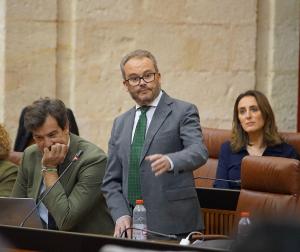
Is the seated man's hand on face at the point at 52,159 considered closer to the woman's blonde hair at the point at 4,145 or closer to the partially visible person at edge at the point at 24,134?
the woman's blonde hair at the point at 4,145

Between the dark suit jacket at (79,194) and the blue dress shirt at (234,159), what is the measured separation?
1807 millimetres

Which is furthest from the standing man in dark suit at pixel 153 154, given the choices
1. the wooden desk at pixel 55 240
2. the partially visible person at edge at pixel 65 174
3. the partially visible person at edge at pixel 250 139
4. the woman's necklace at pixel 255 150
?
the woman's necklace at pixel 255 150

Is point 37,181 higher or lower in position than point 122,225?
higher

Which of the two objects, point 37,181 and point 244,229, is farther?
point 37,181

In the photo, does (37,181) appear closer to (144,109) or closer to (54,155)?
(54,155)

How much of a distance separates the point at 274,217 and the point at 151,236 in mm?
2965

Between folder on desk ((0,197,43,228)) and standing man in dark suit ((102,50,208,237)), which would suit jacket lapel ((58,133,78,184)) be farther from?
folder on desk ((0,197,43,228))

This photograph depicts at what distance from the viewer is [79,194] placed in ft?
13.9

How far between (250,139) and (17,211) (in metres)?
2.69

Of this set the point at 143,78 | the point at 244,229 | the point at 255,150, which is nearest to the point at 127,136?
the point at 143,78

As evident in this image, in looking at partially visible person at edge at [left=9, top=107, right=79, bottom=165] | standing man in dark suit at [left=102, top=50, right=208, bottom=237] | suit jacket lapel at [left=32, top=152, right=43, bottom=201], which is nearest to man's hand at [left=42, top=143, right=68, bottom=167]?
suit jacket lapel at [left=32, top=152, right=43, bottom=201]

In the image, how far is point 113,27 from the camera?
7801 mm

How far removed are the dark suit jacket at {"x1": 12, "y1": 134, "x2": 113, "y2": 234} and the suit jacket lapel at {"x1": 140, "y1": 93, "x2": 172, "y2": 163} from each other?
29cm

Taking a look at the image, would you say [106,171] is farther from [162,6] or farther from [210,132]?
[162,6]
